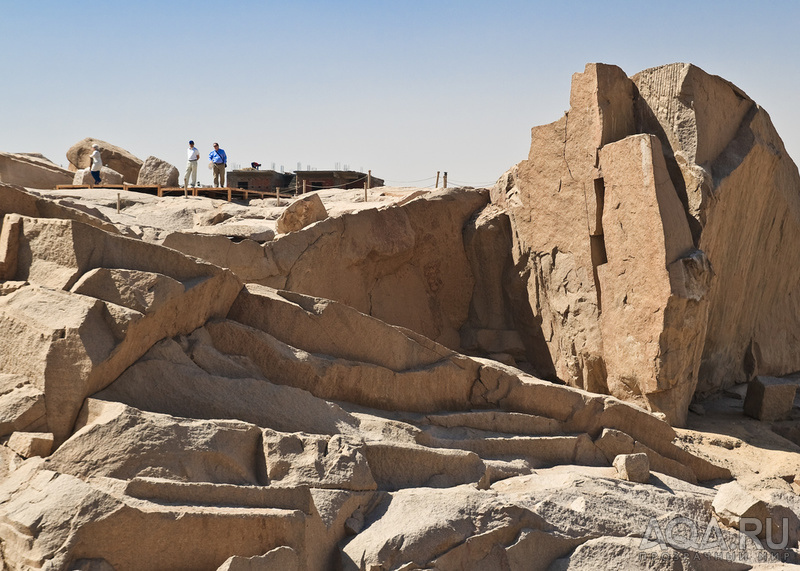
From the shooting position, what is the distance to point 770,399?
913 centimetres

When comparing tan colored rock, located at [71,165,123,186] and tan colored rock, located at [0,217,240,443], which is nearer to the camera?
tan colored rock, located at [0,217,240,443]

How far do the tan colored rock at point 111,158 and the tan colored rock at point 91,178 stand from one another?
2373 millimetres

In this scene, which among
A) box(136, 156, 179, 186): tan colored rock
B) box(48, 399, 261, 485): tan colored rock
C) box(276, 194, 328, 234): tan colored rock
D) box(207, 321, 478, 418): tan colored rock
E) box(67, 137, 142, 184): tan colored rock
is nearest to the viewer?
box(48, 399, 261, 485): tan colored rock

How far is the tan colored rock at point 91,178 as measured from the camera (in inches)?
593

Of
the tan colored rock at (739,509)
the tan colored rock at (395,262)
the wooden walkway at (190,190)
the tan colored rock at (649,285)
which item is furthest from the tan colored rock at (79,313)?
the wooden walkway at (190,190)

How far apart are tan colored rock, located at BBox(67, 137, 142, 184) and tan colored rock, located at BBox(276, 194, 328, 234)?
31.8ft

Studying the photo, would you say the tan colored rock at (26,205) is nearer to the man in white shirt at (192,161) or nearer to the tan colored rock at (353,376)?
the tan colored rock at (353,376)

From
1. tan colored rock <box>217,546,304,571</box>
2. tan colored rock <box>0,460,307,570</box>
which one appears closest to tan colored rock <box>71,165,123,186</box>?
tan colored rock <box>0,460,307,570</box>

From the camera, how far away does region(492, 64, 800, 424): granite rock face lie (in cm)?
838

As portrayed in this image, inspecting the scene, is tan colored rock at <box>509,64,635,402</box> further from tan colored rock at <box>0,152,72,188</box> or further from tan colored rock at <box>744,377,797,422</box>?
tan colored rock at <box>0,152,72,188</box>

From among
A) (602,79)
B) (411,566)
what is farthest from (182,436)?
(602,79)

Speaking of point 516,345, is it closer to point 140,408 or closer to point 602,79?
point 602,79

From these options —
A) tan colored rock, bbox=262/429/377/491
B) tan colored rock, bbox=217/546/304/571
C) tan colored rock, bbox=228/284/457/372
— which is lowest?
tan colored rock, bbox=217/546/304/571

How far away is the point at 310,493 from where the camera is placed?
159 inches
